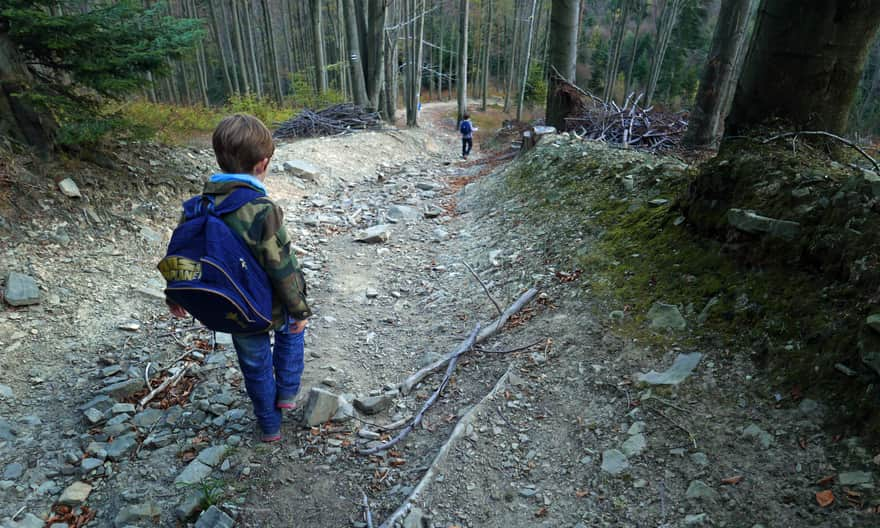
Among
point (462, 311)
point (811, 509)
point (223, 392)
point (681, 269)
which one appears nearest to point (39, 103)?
point (223, 392)

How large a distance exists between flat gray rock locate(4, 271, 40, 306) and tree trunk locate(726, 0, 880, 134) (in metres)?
5.92

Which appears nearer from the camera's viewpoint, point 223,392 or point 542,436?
point 542,436

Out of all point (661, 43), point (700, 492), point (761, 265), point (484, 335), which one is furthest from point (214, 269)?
point (661, 43)

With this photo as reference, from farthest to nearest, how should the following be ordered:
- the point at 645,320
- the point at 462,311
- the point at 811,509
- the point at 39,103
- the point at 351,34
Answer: the point at 351,34 < the point at 39,103 < the point at 462,311 < the point at 645,320 < the point at 811,509

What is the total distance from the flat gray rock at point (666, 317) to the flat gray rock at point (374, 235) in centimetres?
398

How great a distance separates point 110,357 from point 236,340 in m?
1.81

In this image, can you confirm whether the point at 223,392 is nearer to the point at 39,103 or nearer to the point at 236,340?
the point at 236,340

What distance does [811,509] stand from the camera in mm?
1775

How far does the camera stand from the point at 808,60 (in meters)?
3.03

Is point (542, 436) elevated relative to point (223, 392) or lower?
elevated

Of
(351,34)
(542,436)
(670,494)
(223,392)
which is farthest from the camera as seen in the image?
(351,34)

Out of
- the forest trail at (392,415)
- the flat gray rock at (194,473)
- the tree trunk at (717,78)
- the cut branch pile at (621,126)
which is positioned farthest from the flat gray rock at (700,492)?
the tree trunk at (717,78)

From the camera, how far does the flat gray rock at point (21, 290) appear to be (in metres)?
3.81

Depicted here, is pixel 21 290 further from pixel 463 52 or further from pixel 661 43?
pixel 661 43
